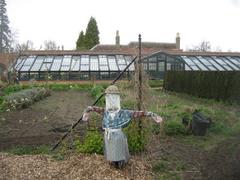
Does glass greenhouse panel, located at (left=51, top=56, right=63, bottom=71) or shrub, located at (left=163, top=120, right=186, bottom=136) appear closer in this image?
shrub, located at (left=163, top=120, right=186, bottom=136)

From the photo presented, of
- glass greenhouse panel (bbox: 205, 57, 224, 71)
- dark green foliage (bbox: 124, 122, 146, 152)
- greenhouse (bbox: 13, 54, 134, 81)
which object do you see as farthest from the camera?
glass greenhouse panel (bbox: 205, 57, 224, 71)

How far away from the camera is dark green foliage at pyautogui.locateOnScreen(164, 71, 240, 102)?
16.5m

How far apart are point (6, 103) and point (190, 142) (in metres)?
8.88

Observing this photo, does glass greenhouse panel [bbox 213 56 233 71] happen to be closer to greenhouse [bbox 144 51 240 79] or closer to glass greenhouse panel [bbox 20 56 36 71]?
greenhouse [bbox 144 51 240 79]

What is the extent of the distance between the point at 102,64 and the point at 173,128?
25623 millimetres

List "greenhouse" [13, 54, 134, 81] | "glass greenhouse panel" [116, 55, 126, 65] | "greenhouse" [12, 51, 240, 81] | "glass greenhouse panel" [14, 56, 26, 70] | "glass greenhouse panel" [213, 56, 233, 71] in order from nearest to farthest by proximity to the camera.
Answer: "greenhouse" [13, 54, 134, 81] < "greenhouse" [12, 51, 240, 81] < "glass greenhouse panel" [14, 56, 26, 70] < "glass greenhouse panel" [116, 55, 126, 65] < "glass greenhouse panel" [213, 56, 233, 71]

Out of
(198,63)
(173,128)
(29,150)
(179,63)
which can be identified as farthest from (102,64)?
(29,150)

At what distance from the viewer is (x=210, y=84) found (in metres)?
18.5

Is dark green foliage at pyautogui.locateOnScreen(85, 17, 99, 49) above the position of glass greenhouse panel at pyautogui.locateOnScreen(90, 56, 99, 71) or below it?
above

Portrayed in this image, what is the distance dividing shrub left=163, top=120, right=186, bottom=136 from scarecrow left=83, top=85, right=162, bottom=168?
130 inches

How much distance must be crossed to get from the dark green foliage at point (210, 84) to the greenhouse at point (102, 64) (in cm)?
803

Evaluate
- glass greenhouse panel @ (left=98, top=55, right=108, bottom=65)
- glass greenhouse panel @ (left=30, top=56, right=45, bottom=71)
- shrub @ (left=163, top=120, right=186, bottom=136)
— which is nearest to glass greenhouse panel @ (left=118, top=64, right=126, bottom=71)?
glass greenhouse panel @ (left=98, top=55, right=108, bottom=65)

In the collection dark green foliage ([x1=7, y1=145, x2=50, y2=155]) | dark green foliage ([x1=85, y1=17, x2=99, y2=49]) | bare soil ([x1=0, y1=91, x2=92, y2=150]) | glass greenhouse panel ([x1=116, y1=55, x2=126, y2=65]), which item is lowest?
bare soil ([x1=0, y1=91, x2=92, y2=150])

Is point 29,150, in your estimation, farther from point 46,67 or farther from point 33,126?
point 46,67
